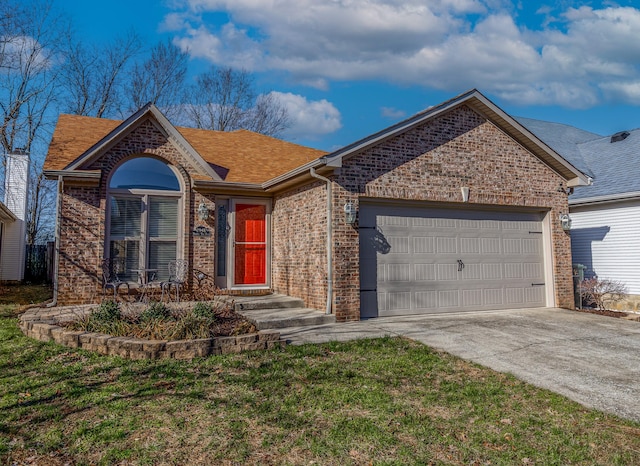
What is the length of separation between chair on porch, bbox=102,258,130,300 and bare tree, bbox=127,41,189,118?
19.4 meters

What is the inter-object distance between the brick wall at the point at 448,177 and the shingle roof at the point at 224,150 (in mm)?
3371

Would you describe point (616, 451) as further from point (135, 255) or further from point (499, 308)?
point (135, 255)

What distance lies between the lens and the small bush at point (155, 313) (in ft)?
22.5

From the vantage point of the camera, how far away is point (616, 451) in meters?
3.60

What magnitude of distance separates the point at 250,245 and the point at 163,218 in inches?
84.3

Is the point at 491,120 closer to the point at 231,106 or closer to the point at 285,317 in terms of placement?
the point at 285,317

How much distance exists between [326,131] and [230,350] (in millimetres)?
35817

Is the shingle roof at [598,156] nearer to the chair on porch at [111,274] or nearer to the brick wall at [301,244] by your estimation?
the brick wall at [301,244]

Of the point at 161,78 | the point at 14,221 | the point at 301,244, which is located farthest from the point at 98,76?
the point at 301,244

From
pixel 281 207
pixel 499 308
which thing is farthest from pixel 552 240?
pixel 281 207

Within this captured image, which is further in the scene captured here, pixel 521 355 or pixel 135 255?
pixel 135 255

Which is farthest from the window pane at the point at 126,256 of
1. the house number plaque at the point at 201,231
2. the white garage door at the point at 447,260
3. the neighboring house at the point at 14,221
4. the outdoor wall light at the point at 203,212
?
the neighboring house at the point at 14,221

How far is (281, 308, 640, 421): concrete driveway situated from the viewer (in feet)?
16.7

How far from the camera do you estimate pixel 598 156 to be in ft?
52.1
